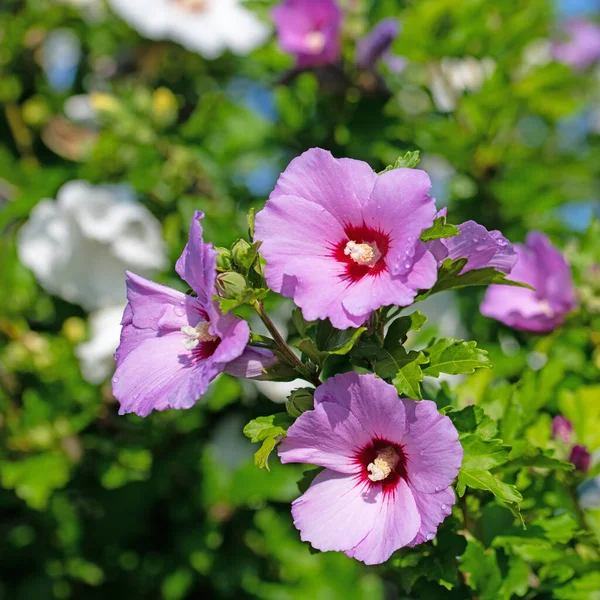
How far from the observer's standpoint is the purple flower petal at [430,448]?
71 cm

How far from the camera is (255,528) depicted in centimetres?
172

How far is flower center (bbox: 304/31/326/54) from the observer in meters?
1.49

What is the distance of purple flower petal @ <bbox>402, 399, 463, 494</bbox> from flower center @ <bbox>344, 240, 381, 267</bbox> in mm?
148

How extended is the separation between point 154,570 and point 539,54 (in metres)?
1.78

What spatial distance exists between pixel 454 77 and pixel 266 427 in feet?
4.74

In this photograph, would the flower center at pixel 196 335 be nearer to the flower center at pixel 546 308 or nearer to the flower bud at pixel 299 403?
the flower bud at pixel 299 403

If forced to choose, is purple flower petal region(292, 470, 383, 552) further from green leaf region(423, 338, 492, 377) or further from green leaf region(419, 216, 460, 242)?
green leaf region(419, 216, 460, 242)

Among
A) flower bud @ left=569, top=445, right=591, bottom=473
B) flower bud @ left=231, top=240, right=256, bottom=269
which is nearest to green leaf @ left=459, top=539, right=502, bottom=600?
flower bud @ left=569, top=445, right=591, bottom=473

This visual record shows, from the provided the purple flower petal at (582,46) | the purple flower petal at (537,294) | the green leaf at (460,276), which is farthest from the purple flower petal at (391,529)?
the purple flower petal at (582,46)

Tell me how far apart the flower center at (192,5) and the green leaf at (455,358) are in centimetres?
160

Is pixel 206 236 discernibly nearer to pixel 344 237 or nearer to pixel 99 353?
pixel 99 353

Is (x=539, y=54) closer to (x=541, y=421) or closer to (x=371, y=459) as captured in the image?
(x=541, y=421)

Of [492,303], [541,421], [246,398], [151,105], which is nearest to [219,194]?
[151,105]

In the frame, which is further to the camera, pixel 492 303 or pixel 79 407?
pixel 79 407
